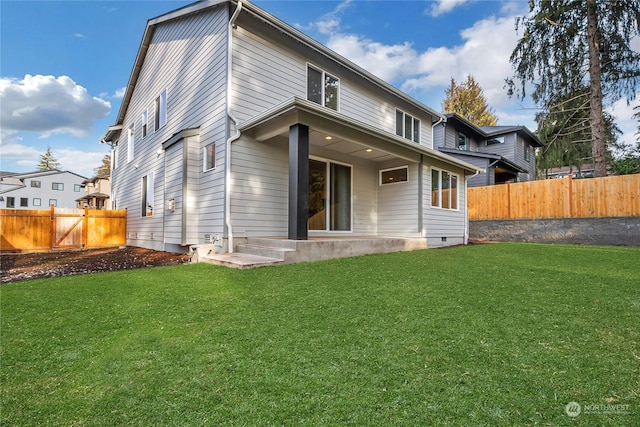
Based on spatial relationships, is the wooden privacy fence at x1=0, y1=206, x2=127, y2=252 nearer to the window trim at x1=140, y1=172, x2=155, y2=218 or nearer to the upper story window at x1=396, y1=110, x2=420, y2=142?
the window trim at x1=140, y1=172, x2=155, y2=218

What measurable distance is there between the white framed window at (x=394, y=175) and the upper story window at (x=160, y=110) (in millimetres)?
7101

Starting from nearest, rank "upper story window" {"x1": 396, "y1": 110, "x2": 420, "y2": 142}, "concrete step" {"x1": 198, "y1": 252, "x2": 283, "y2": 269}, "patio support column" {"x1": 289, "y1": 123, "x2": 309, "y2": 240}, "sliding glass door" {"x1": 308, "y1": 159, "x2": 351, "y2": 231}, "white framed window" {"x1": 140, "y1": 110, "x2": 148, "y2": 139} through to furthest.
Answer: "concrete step" {"x1": 198, "y1": 252, "x2": 283, "y2": 269} < "patio support column" {"x1": 289, "y1": 123, "x2": 309, "y2": 240} < "sliding glass door" {"x1": 308, "y1": 159, "x2": 351, "y2": 231} < "white framed window" {"x1": 140, "y1": 110, "x2": 148, "y2": 139} < "upper story window" {"x1": 396, "y1": 110, "x2": 420, "y2": 142}

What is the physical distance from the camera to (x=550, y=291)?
3773 millimetres

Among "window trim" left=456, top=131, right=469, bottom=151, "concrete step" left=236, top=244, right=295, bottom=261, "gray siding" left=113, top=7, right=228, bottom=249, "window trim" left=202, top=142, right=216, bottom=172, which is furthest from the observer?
"window trim" left=456, top=131, right=469, bottom=151

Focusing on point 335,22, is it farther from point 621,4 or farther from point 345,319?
point 345,319

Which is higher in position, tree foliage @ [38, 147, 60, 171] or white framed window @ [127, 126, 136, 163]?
tree foliage @ [38, 147, 60, 171]

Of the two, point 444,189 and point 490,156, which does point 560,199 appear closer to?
point 444,189

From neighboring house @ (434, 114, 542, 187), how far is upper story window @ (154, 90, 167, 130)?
1324cm

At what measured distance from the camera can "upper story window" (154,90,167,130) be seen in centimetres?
995

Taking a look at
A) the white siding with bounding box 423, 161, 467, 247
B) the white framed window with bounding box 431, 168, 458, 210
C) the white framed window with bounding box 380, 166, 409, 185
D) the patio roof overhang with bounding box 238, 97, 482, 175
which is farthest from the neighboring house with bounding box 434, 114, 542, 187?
the patio roof overhang with bounding box 238, 97, 482, 175

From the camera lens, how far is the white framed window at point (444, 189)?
973 centimetres

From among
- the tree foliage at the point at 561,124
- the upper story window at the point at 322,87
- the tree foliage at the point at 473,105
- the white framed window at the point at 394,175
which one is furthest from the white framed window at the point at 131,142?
the tree foliage at the point at 473,105

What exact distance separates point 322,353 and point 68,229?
37.6 ft

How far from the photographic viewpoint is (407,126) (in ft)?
39.1
